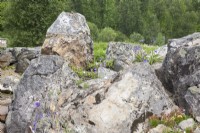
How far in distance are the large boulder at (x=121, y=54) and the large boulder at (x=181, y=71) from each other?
11.2ft

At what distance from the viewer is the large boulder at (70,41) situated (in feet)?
48.6

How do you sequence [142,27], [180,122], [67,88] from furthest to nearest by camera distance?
[142,27]
[67,88]
[180,122]

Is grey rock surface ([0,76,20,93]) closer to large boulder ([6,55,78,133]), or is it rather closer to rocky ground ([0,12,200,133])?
rocky ground ([0,12,200,133])

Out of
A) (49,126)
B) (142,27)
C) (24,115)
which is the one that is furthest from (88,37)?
(142,27)

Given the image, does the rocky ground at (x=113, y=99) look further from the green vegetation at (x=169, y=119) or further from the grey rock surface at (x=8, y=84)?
the grey rock surface at (x=8, y=84)

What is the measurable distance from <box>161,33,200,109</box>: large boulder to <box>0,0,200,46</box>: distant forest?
28.0 metres

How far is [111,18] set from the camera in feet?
246

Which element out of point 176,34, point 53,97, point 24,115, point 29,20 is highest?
point 53,97

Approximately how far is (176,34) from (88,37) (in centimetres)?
6805

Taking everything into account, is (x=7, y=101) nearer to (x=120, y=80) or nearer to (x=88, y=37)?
(x=88, y=37)

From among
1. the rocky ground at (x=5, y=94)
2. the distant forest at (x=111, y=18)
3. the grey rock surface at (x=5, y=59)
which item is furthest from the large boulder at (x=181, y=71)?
the distant forest at (x=111, y=18)

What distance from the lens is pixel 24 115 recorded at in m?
11.1

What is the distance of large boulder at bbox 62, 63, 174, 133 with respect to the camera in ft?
30.7

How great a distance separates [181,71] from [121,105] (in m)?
2.08
